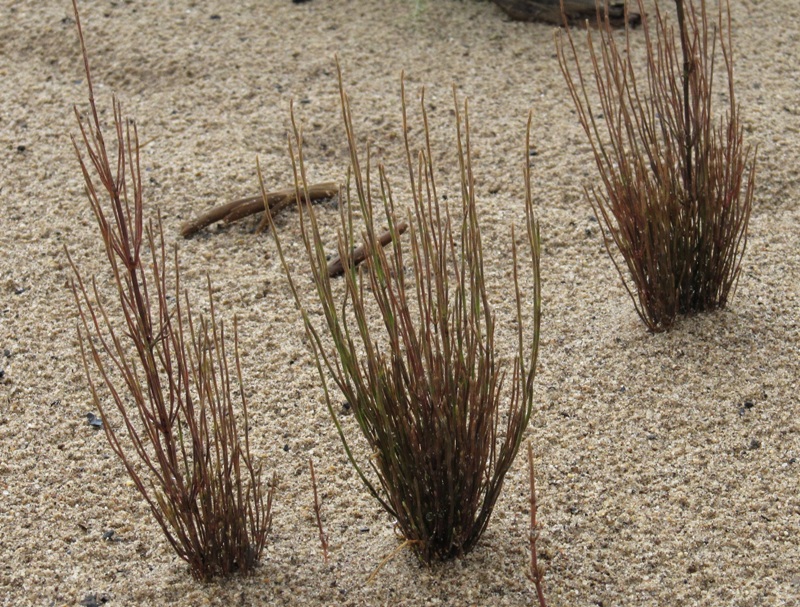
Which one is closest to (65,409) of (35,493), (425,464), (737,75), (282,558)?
(35,493)

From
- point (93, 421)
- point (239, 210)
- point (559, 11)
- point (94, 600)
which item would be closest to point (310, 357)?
point (93, 421)

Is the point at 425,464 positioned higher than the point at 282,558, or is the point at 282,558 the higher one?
the point at 425,464

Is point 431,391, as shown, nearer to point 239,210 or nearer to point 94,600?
point 94,600

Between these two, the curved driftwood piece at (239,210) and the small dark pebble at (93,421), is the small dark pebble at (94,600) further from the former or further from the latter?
the curved driftwood piece at (239,210)

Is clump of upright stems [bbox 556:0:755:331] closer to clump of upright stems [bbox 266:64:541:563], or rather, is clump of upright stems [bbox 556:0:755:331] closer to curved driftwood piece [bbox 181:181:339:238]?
clump of upright stems [bbox 266:64:541:563]

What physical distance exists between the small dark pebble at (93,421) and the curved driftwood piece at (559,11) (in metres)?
2.75

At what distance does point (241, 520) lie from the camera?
2129mm

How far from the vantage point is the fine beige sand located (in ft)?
7.23

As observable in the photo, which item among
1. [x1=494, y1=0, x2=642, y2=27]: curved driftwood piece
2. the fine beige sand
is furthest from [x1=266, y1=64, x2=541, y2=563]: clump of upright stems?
[x1=494, y1=0, x2=642, y2=27]: curved driftwood piece

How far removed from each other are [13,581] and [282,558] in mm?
550

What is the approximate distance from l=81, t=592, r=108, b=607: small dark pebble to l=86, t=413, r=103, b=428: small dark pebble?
2.01ft

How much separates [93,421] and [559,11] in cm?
286

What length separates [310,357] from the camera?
297cm

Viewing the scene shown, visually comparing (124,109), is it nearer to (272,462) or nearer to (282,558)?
(272,462)
